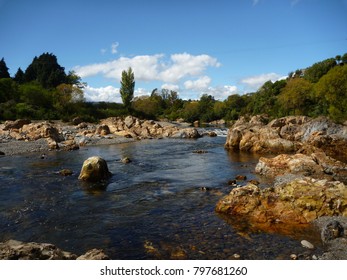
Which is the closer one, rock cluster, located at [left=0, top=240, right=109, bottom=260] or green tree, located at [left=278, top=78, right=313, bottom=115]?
rock cluster, located at [left=0, top=240, right=109, bottom=260]

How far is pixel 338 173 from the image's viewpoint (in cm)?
1928

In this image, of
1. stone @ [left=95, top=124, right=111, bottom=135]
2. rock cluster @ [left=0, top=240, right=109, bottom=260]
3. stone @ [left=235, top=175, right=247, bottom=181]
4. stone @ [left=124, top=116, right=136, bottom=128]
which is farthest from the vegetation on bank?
rock cluster @ [left=0, top=240, right=109, bottom=260]

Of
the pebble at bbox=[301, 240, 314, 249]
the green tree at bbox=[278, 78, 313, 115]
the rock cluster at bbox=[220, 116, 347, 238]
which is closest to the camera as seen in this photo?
the pebble at bbox=[301, 240, 314, 249]

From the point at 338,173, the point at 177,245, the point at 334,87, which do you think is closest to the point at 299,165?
the point at 338,173

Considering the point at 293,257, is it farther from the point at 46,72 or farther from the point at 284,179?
the point at 46,72

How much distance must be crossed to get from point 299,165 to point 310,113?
44548mm

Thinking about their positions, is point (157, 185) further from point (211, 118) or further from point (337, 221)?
point (211, 118)

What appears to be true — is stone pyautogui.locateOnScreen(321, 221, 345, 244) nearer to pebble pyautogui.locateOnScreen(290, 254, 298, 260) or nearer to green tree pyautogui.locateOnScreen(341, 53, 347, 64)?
pebble pyautogui.locateOnScreen(290, 254, 298, 260)

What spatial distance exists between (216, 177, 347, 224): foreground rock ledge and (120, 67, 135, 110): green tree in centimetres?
8249

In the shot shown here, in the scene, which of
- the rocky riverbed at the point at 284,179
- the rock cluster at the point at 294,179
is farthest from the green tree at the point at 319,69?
the rock cluster at the point at 294,179

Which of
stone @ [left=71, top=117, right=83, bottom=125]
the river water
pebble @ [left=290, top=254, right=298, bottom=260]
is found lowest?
pebble @ [left=290, top=254, right=298, bottom=260]

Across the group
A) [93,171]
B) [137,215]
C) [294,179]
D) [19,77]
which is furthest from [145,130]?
[19,77]

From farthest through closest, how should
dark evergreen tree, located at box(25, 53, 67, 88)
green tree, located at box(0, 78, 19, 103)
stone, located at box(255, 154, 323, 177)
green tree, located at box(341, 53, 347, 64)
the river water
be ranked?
dark evergreen tree, located at box(25, 53, 67, 88)
green tree, located at box(341, 53, 347, 64)
green tree, located at box(0, 78, 19, 103)
stone, located at box(255, 154, 323, 177)
the river water

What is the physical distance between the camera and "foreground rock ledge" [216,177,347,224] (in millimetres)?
12016
